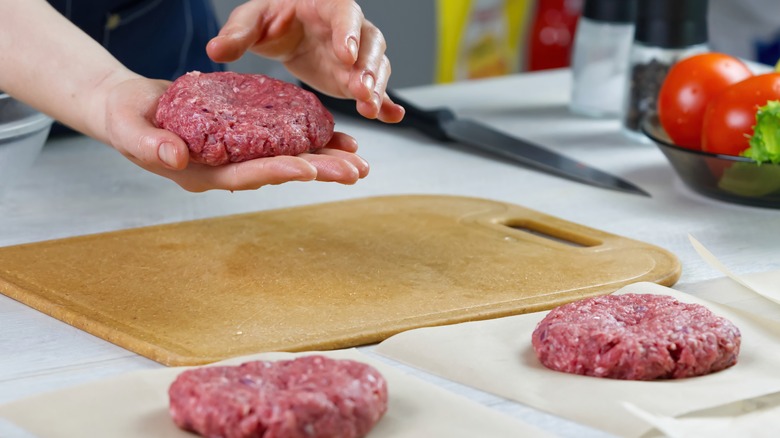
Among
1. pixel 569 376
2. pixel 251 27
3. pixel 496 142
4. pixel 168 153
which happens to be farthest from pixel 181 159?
pixel 496 142

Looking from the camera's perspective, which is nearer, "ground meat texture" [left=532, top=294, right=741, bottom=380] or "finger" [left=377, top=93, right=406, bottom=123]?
"ground meat texture" [left=532, top=294, right=741, bottom=380]

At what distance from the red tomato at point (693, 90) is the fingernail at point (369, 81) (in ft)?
1.99

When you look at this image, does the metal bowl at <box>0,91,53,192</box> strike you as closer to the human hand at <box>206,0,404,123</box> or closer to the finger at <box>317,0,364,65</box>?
the human hand at <box>206,0,404,123</box>

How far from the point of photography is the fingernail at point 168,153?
127 cm

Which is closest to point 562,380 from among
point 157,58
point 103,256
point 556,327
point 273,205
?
point 556,327

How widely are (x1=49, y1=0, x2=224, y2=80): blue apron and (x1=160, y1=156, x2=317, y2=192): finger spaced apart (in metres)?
0.67

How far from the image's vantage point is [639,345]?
1.00 m

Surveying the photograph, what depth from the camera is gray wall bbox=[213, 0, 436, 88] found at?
3.65 m

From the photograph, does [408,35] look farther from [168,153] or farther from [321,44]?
[168,153]

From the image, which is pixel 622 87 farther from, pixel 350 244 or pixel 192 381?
pixel 192 381

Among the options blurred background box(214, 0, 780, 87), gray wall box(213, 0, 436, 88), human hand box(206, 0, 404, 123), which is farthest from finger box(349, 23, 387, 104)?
gray wall box(213, 0, 436, 88)

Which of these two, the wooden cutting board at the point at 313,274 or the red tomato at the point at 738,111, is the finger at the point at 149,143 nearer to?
the wooden cutting board at the point at 313,274

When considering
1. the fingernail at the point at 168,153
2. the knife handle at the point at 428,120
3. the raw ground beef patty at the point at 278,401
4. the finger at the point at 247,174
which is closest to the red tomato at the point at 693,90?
the knife handle at the point at 428,120

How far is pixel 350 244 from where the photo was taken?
56.9 inches
